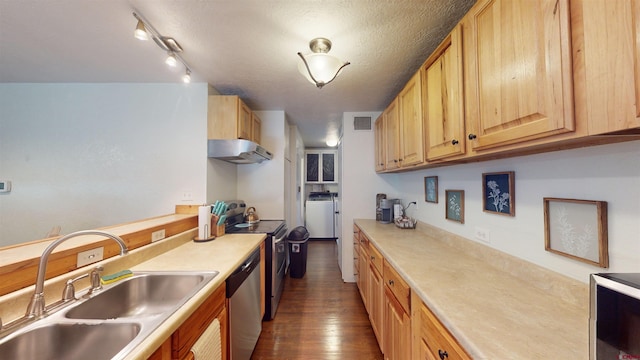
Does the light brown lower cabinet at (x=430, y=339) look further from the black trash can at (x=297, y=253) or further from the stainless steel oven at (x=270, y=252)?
the black trash can at (x=297, y=253)

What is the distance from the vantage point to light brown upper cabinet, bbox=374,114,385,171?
2626 mm

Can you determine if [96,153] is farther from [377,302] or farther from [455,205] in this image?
[455,205]

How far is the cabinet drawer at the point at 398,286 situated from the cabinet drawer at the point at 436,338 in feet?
0.46

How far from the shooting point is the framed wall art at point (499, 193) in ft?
3.86

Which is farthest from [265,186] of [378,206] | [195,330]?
[195,330]

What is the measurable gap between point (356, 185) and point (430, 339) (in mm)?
2204

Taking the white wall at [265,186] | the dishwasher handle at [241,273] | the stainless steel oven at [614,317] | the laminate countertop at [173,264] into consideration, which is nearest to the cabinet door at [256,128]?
the white wall at [265,186]

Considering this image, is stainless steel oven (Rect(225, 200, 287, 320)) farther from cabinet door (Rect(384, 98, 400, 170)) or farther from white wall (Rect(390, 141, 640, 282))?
white wall (Rect(390, 141, 640, 282))

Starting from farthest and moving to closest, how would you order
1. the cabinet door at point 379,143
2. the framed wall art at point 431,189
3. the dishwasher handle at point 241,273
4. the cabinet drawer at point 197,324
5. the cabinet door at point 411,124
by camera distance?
the cabinet door at point 379,143, the framed wall art at point 431,189, the cabinet door at point 411,124, the dishwasher handle at point 241,273, the cabinet drawer at point 197,324

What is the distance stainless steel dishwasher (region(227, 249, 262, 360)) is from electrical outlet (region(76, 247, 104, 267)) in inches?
26.0

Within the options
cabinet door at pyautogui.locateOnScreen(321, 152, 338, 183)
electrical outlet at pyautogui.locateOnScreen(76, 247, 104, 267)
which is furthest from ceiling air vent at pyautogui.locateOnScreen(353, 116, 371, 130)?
electrical outlet at pyautogui.locateOnScreen(76, 247, 104, 267)

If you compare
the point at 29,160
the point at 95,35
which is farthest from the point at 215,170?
the point at 29,160

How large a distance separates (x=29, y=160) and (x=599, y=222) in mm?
4190

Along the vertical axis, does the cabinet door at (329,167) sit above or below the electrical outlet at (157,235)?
above
